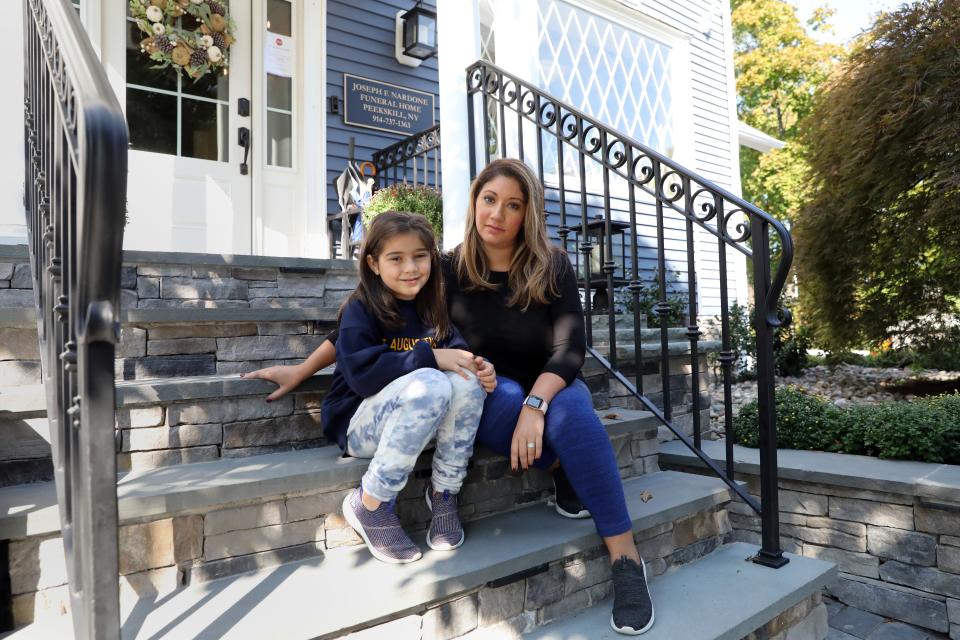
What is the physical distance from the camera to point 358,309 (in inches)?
62.9

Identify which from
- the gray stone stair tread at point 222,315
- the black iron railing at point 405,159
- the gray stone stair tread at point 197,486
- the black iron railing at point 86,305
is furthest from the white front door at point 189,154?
the black iron railing at point 86,305

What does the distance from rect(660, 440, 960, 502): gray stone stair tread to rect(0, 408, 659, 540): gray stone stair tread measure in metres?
1.57

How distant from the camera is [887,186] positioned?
4035 millimetres

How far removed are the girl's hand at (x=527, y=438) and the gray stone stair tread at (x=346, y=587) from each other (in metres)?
0.20

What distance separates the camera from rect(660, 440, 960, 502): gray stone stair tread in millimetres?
2080

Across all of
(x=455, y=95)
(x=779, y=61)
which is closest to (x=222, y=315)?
(x=455, y=95)

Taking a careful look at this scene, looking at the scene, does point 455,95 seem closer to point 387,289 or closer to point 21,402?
point 387,289

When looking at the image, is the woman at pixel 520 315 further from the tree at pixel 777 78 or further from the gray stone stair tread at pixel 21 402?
the tree at pixel 777 78

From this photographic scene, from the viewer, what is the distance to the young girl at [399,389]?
141cm

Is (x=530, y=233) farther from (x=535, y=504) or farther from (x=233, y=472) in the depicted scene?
(x=233, y=472)

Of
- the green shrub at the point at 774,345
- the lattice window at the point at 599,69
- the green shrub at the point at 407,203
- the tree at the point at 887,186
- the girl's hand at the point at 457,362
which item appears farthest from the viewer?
the green shrub at the point at 774,345

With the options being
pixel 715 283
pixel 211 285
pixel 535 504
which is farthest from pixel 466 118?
pixel 715 283

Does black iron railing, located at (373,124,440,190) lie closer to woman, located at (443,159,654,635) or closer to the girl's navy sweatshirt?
woman, located at (443,159,654,635)

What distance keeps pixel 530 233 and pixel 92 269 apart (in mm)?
1172
